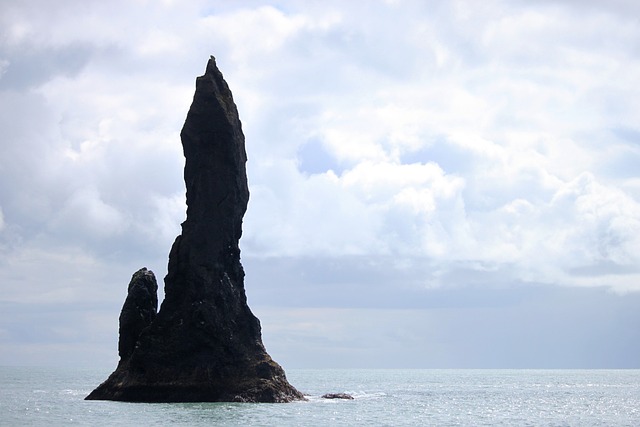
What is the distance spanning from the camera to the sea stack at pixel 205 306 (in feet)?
248

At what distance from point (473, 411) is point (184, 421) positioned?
31.9 meters

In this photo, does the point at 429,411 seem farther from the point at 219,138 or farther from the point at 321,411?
the point at 219,138

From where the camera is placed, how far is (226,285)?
3110 inches

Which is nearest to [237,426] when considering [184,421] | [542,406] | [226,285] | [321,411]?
[184,421]

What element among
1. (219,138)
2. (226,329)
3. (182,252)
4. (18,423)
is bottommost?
(18,423)

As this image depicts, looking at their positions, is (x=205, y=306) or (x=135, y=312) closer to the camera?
(x=205, y=306)

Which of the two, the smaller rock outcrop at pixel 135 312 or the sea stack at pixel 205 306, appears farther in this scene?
the smaller rock outcrop at pixel 135 312

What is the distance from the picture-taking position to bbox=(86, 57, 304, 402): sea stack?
75.5m

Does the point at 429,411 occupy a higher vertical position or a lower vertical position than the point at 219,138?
lower

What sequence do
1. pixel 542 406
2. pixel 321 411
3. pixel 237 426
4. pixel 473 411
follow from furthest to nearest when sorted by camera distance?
1. pixel 542 406
2. pixel 473 411
3. pixel 321 411
4. pixel 237 426

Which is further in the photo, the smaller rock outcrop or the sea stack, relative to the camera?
the smaller rock outcrop

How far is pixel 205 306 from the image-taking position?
3031 inches

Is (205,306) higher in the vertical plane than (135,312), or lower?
lower

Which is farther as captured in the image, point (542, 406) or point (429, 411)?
point (542, 406)
